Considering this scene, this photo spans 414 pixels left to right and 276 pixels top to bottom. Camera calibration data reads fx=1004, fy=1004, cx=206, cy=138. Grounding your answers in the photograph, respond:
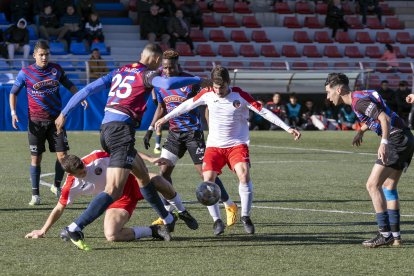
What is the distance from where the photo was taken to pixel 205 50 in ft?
112

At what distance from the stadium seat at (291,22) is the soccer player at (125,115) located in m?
27.9

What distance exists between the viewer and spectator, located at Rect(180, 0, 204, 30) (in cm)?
3441

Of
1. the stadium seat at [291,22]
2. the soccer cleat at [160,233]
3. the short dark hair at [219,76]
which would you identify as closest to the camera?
the soccer cleat at [160,233]

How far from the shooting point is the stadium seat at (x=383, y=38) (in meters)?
37.5

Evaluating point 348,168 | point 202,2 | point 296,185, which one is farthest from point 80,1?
point 296,185

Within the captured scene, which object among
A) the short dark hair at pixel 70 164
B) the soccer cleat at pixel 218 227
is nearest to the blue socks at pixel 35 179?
the soccer cleat at pixel 218 227

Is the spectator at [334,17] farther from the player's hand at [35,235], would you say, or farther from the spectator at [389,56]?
the player's hand at [35,235]

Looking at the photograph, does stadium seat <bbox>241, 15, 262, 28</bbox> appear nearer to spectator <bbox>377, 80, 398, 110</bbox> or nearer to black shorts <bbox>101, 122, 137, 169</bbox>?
spectator <bbox>377, 80, 398, 110</bbox>

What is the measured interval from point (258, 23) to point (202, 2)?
2.21 metres

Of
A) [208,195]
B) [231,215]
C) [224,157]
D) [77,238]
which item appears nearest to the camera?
[77,238]

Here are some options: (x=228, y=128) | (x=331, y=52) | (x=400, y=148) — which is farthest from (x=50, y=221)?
(x=331, y=52)

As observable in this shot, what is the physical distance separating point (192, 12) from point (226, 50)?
1.77m

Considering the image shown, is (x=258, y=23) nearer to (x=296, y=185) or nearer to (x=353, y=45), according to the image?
(x=353, y=45)

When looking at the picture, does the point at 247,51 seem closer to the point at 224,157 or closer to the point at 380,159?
the point at 224,157
